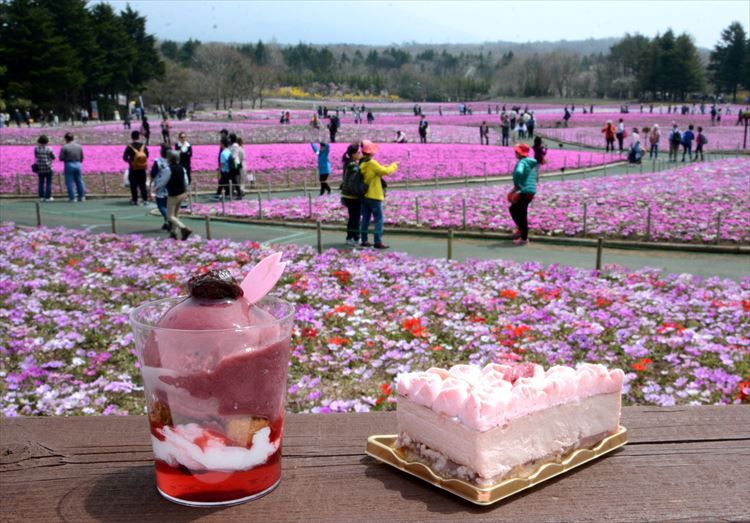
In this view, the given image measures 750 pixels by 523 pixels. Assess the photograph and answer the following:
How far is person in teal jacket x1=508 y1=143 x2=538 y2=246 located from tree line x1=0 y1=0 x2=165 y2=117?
47.0m

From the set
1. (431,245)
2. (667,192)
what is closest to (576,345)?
(431,245)

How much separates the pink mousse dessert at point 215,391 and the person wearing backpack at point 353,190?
11089 millimetres

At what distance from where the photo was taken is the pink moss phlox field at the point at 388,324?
589 centimetres

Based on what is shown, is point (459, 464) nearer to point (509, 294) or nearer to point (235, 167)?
point (509, 294)

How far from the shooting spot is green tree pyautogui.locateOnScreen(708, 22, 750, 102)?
96625 millimetres

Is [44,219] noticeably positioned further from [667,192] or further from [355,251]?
[667,192]

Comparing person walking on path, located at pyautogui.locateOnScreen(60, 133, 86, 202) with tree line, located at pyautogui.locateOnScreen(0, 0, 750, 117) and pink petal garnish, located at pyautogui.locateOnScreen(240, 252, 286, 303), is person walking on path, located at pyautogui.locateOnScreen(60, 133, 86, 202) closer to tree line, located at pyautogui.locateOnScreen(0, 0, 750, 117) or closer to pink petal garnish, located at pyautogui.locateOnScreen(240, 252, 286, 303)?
pink petal garnish, located at pyautogui.locateOnScreen(240, 252, 286, 303)

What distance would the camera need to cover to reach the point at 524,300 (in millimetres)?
8453

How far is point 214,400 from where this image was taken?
1.55m

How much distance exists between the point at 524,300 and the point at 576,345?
170cm

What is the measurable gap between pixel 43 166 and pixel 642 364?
18.5m

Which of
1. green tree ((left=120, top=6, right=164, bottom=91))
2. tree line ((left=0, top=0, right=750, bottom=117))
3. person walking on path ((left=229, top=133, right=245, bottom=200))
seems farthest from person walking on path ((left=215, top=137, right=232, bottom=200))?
green tree ((left=120, top=6, right=164, bottom=91))

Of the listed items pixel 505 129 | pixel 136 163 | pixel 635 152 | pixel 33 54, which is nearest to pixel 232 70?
pixel 33 54

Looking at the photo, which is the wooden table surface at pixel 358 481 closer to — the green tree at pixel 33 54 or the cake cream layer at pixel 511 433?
the cake cream layer at pixel 511 433
